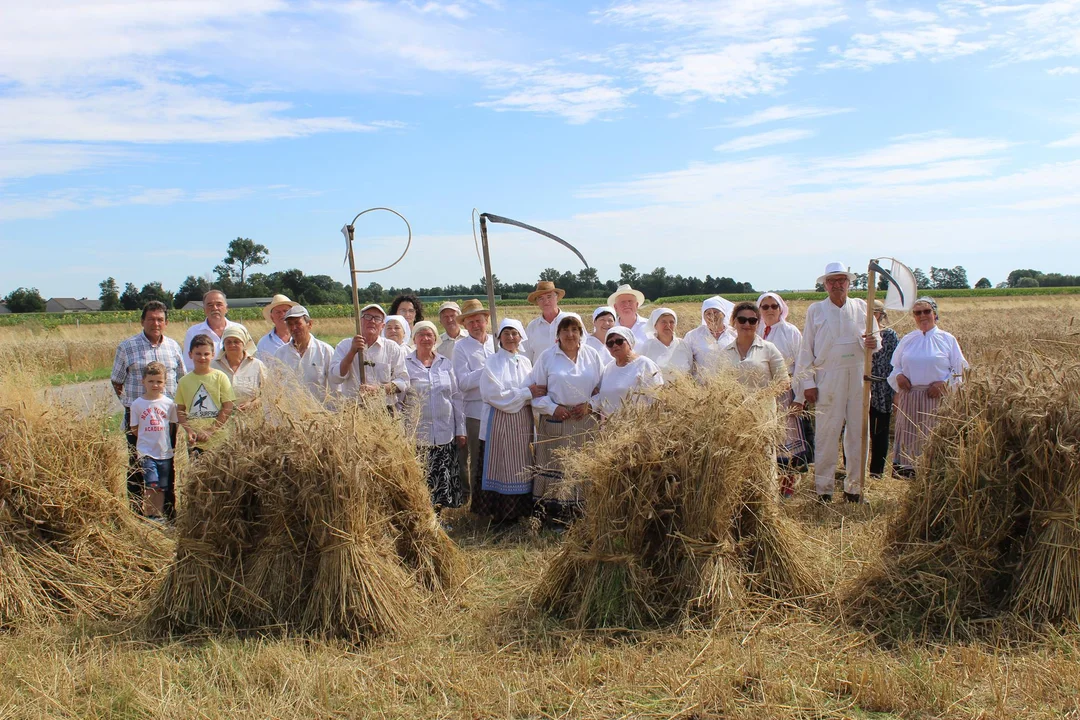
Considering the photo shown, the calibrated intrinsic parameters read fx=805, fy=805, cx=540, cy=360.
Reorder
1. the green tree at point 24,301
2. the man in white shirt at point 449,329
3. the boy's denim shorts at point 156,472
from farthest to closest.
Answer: the green tree at point 24,301
the man in white shirt at point 449,329
the boy's denim shorts at point 156,472

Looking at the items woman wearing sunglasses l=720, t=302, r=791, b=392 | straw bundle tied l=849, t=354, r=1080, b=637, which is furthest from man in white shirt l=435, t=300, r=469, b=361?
straw bundle tied l=849, t=354, r=1080, b=637

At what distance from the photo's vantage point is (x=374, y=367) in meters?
6.35

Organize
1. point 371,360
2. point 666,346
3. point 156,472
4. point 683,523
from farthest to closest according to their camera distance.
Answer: point 666,346 → point 371,360 → point 156,472 → point 683,523

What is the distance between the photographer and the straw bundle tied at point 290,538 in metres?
4.07

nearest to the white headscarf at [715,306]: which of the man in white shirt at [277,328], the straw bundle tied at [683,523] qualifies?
the straw bundle tied at [683,523]

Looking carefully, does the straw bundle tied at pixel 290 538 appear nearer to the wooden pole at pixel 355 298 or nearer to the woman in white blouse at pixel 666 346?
the wooden pole at pixel 355 298

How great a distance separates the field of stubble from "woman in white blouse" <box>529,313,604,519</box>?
73.2 inches

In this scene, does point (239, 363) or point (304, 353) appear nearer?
point (239, 363)

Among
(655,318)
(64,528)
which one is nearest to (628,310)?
(655,318)

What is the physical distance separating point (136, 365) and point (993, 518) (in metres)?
5.86

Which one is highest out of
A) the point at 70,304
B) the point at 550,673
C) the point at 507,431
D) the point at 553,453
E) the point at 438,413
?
the point at 70,304

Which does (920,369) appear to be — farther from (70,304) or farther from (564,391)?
(70,304)

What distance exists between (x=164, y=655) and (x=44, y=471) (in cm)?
146

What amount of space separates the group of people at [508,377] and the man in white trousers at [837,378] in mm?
12
